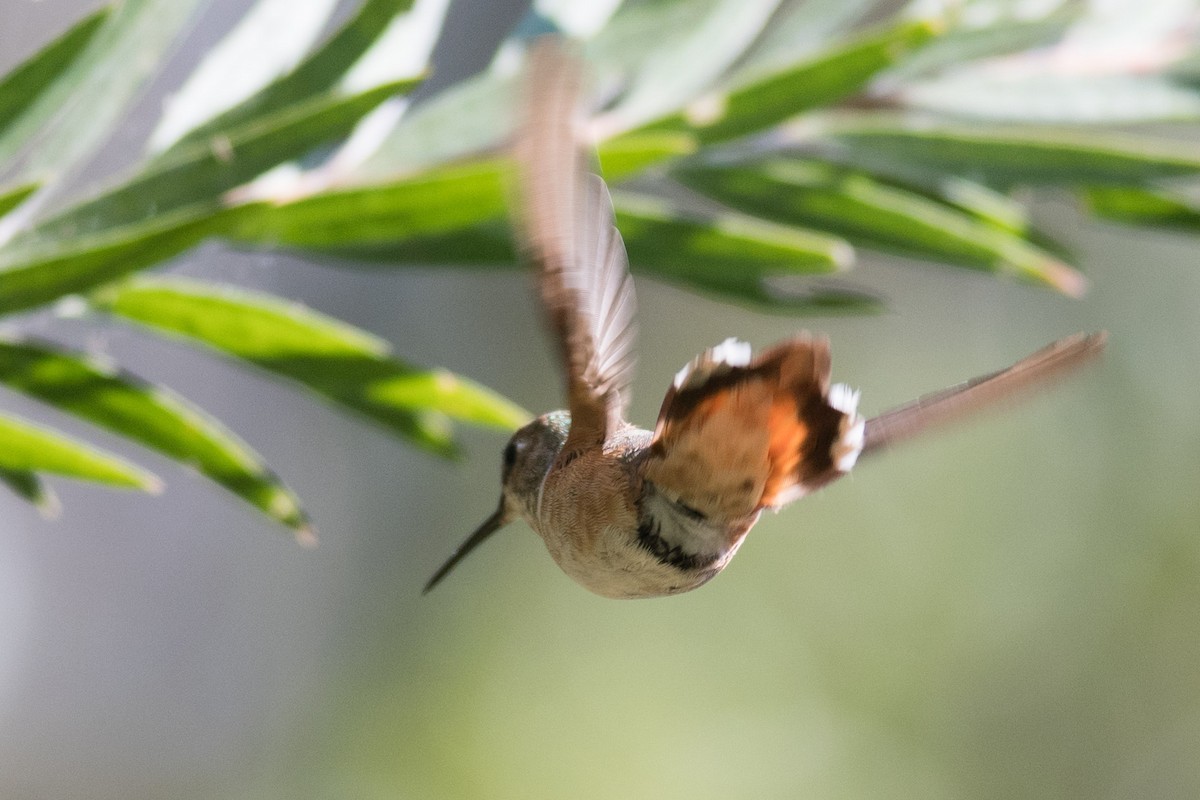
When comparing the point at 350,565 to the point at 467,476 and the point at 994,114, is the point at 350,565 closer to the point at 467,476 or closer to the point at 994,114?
the point at 467,476

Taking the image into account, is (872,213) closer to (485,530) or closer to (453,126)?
(453,126)

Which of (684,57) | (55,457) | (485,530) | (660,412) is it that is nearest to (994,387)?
(660,412)

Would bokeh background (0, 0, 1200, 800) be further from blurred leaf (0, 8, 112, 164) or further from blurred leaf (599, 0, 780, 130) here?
blurred leaf (0, 8, 112, 164)

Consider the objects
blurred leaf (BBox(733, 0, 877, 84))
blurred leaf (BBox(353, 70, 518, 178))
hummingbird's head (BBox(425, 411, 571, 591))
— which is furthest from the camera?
hummingbird's head (BBox(425, 411, 571, 591))

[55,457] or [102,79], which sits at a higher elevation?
[102,79]

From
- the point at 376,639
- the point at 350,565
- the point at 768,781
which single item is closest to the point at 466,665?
the point at 376,639

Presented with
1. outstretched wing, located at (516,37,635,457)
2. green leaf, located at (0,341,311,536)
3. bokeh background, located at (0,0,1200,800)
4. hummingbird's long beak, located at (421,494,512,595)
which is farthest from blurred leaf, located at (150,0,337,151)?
bokeh background, located at (0,0,1200,800)

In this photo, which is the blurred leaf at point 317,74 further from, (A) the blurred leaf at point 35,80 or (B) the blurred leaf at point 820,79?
(B) the blurred leaf at point 820,79
